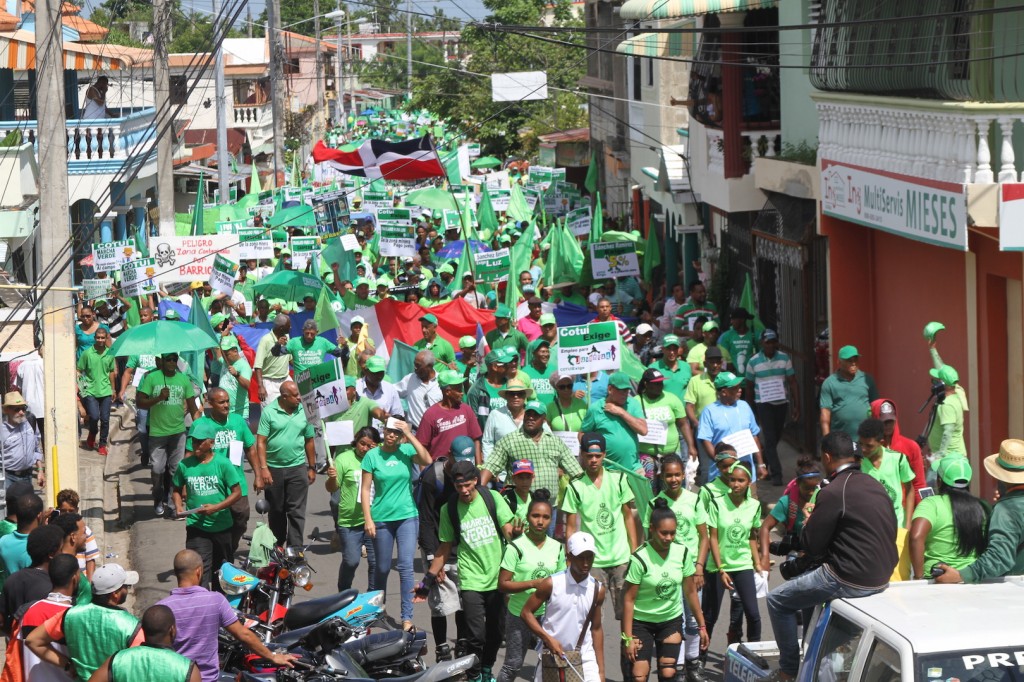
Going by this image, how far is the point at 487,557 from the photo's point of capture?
9.22 meters

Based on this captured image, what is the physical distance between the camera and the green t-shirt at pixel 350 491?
10.6m

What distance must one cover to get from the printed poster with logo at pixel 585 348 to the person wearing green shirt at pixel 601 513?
3.58m

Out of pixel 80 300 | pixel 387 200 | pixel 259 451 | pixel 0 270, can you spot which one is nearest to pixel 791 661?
pixel 259 451

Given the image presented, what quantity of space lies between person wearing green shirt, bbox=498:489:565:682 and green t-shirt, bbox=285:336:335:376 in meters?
7.01

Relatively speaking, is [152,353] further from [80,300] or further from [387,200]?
[387,200]

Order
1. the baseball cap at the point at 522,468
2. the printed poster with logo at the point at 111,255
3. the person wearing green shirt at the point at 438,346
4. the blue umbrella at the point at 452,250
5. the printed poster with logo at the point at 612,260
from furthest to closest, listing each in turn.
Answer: the blue umbrella at the point at 452,250, the printed poster with logo at the point at 612,260, the printed poster with logo at the point at 111,255, the person wearing green shirt at the point at 438,346, the baseball cap at the point at 522,468

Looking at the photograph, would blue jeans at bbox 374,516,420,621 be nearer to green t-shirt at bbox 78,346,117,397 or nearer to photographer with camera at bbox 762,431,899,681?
photographer with camera at bbox 762,431,899,681

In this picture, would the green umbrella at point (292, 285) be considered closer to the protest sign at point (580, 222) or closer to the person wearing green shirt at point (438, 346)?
the person wearing green shirt at point (438, 346)

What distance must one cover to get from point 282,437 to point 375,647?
366 centimetres

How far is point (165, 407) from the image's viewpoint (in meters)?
14.4

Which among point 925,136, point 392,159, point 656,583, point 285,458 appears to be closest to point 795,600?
point 656,583

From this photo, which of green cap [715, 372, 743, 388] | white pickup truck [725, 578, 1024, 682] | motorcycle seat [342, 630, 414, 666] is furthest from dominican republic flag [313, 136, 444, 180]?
white pickup truck [725, 578, 1024, 682]

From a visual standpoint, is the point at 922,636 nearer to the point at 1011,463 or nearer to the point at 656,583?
the point at 1011,463

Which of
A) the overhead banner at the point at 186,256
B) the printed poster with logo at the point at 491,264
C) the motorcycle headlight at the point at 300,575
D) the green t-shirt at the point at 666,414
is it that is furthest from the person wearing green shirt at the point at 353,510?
the printed poster with logo at the point at 491,264
